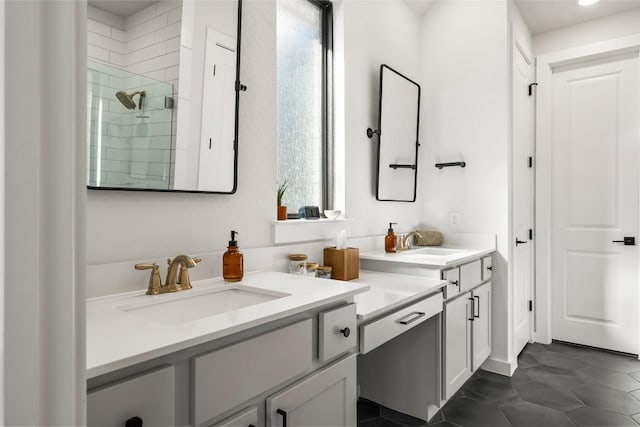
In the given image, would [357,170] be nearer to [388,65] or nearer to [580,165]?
[388,65]

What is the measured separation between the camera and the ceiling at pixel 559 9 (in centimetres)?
292

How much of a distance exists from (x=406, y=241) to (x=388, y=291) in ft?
3.52

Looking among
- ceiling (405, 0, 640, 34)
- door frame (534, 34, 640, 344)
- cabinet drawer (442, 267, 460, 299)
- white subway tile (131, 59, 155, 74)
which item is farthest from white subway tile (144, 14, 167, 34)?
door frame (534, 34, 640, 344)

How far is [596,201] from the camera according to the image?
3189mm

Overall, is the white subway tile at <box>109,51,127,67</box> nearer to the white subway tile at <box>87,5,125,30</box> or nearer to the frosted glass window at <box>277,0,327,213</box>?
the white subway tile at <box>87,5,125,30</box>

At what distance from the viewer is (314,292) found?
127 centimetres

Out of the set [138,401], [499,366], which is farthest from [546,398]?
[138,401]

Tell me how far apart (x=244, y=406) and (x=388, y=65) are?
7.81 feet

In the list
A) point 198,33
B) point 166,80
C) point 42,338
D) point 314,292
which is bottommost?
point 314,292

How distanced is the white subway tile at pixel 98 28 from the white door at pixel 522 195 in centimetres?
258

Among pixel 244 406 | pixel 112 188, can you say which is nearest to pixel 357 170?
pixel 112 188

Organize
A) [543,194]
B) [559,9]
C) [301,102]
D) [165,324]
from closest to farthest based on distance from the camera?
[165,324], [301,102], [559,9], [543,194]

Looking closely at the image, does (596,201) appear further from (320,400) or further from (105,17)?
(105,17)

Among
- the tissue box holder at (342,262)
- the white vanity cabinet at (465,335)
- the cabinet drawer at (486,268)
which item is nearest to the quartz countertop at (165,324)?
the tissue box holder at (342,262)
